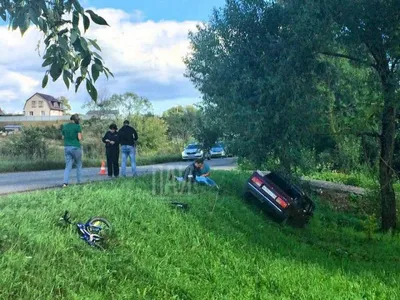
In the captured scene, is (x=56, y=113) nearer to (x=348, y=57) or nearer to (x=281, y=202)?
(x=281, y=202)

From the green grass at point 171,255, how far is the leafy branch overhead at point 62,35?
313 cm

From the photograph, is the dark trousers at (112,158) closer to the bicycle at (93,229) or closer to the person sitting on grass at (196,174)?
the person sitting on grass at (196,174)

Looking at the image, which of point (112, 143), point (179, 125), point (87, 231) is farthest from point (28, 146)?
point (179, 125)

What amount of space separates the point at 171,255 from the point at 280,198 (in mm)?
5177

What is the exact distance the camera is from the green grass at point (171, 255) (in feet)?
17.9

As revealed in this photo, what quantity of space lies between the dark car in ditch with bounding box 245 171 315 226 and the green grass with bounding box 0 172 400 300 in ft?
1.52

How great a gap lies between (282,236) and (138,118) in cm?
2890

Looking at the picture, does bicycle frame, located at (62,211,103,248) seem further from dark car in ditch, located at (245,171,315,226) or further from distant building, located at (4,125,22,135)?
distant building, located at (4,125,22,135)

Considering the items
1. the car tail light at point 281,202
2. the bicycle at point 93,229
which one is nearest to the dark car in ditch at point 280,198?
the car tail light at point 281,202

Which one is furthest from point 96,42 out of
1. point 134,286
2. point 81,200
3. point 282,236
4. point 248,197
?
point 248,197

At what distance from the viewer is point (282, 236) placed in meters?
10.4

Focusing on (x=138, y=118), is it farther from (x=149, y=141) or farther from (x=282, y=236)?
(x=282, y=236)

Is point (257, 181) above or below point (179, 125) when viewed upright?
below

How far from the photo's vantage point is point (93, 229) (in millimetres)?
6699
